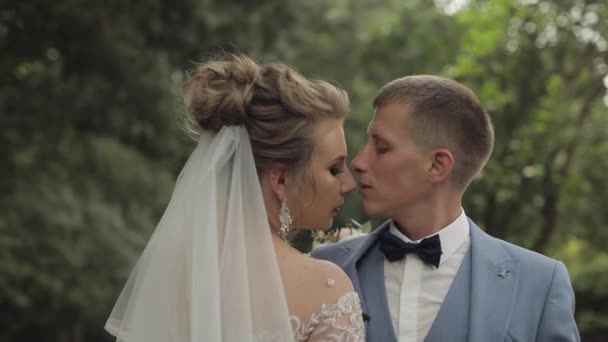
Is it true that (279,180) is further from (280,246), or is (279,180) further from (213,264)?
(213,264)

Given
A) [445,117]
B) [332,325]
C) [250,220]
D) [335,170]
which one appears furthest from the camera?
[445,117]

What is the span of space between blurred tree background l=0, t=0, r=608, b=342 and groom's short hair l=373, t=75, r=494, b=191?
278 inches

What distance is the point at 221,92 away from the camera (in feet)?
10.7

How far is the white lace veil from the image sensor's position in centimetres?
308

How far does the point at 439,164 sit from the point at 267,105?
0.78m

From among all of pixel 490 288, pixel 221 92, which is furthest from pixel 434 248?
pixel 221 92

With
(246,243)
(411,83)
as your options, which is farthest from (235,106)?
(411,83)

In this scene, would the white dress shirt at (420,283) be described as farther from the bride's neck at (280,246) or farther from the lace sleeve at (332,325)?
the bride's neck at (280,246)

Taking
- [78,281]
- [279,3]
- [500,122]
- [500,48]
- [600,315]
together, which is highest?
[279,3]

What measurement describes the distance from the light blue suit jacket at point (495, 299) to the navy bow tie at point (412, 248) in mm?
80

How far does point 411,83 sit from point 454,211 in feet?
1.73

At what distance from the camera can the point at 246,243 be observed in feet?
10.5

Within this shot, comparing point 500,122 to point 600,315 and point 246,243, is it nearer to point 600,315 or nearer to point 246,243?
point 600,315

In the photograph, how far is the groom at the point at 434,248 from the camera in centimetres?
341
